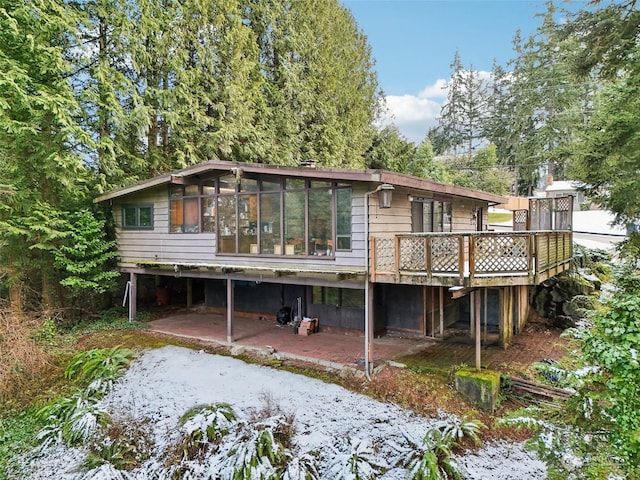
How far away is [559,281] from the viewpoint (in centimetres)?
1113

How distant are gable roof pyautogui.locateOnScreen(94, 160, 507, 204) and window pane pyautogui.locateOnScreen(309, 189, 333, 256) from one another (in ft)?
1.95

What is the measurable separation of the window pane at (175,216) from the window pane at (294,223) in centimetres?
362

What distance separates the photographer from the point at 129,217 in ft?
39.1

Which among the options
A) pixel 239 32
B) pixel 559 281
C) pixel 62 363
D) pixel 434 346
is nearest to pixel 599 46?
pixel 559 281

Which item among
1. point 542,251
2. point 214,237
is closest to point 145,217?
point 214,237

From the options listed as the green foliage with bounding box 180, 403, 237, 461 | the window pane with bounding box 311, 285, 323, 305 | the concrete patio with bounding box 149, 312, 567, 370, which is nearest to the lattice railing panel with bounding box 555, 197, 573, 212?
the concrete patio with bounding box 149, 312, 567, 370

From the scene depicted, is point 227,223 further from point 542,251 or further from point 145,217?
point 542,251

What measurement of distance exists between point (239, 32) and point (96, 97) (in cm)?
A: 729

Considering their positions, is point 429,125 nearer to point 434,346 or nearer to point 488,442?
point 434,346

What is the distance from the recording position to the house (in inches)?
275

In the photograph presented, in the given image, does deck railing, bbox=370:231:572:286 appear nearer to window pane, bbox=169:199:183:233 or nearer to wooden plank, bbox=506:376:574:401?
wooden plank, bbox=506:376:574:401

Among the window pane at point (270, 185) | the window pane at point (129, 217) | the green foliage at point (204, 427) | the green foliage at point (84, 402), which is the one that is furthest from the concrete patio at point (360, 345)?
the window pane at point (270, 185)

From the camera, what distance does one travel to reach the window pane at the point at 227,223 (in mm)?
9809

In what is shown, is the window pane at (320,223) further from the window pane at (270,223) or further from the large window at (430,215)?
the large window at (430,215)
